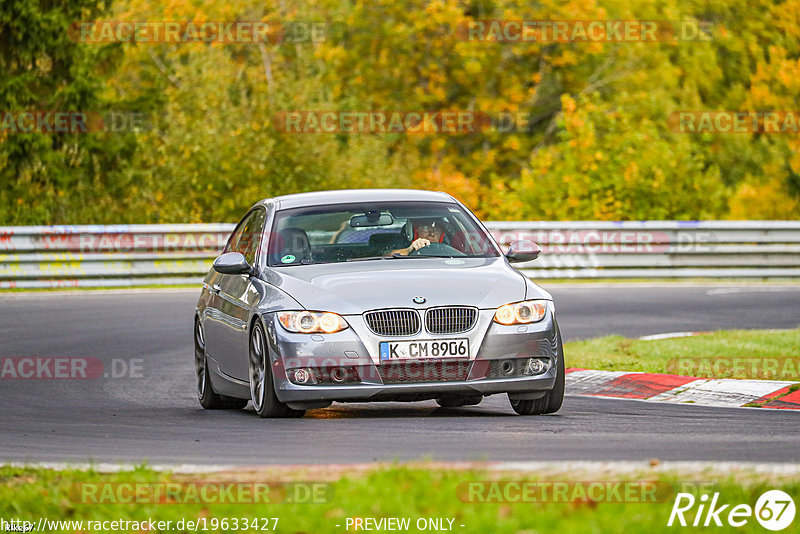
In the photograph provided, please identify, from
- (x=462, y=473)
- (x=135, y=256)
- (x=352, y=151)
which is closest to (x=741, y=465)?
(x=462, y=473)

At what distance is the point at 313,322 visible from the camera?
9508 mm

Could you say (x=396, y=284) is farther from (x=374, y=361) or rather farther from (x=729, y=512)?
(x=729, y=512)

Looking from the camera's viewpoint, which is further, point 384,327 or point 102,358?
point 102,358

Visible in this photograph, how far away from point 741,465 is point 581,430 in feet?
6.83

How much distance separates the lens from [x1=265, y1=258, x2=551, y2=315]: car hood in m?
9.51

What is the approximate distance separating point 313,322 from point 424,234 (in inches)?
63.9

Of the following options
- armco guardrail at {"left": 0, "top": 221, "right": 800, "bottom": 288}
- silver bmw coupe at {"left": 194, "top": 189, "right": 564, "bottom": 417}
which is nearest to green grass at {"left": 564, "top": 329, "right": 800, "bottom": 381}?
silver bmw coupe at {"left": 194, "top": 189, "right": 564, "bottom": 417}

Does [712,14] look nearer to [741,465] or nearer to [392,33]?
[392,33]

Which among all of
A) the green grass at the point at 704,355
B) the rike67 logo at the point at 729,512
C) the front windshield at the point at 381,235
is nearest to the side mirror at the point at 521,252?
the front windshield at the point at 381,235

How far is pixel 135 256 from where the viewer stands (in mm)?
24312

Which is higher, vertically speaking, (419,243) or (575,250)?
(419,243)

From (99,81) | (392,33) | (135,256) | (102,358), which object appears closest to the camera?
(102,358)

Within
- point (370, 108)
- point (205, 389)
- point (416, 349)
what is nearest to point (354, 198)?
point (205, 389)

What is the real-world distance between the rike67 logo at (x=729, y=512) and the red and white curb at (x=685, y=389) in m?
4.78
